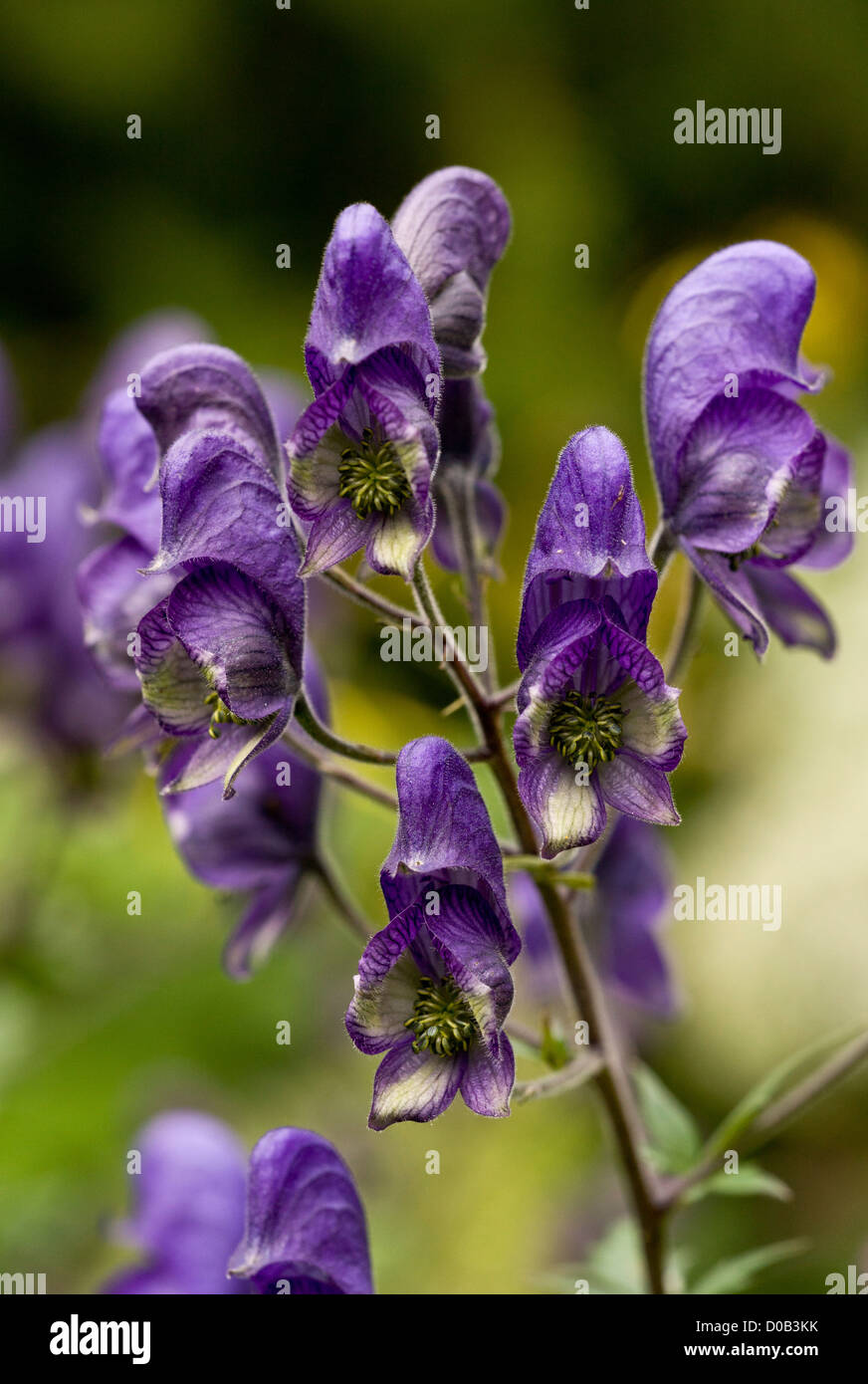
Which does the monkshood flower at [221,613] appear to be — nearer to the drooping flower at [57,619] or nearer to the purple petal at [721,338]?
the purple petal at [721,338]

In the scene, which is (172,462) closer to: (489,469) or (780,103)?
(489,469)

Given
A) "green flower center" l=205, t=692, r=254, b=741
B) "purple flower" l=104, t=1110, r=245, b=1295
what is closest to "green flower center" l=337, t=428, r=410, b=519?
"green flower center" l=205, t=692, r=254, b=741

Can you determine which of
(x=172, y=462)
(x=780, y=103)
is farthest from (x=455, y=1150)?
(x=780, y=103)

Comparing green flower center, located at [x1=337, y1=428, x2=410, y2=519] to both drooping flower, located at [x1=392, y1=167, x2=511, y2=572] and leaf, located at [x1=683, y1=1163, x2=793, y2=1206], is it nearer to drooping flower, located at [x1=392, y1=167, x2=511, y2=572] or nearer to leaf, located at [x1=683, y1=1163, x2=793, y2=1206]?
drooping flower, located at [x1=392, y1=167, x2=511, y2=572]

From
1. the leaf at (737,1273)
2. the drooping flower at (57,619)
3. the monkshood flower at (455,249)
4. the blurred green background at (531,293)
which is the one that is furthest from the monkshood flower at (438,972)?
the blurred green background at (531,293)

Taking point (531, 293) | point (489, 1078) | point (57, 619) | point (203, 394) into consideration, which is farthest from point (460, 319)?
point (531, 293)
